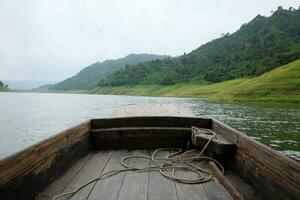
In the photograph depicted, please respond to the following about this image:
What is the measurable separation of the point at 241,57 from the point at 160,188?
158m

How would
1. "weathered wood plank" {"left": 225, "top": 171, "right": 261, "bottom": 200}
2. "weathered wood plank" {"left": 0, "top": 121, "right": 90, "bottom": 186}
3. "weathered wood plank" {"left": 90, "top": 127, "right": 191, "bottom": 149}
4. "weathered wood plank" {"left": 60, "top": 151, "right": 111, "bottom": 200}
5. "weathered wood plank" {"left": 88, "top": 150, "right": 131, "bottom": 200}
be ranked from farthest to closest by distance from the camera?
"weathered wood plank" {"left": 90, "top": 127, "right": 191, "bottom": 149}, "weathered wood plank" {"left": 225, "top": 171, "right": 261, "bottom": 200}, "weathered wood plank" {"left": 60, "top": 151, "right": 111, "bottom": 200}, "weathered wood plank" {"left": 88, "top": 150, "right": 131, "bottom": 200}, "weathered wood plank" {"left": 0, "top": 121, "right": 90, "bottom": 186}

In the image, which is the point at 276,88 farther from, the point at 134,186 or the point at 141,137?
the point at 134,186

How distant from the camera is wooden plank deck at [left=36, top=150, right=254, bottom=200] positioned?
3473 mm

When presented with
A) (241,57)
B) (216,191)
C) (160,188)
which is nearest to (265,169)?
(216,191)

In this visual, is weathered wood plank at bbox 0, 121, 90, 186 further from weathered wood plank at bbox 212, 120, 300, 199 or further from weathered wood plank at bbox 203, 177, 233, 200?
weathered wood plank at bbox 212, 120, 300, 199

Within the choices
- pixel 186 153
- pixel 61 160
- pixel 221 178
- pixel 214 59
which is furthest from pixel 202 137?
pixel 214 59

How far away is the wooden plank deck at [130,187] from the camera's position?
3.47 m

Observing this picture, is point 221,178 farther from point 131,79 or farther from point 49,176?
point 131,79

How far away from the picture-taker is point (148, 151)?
18.9 ft

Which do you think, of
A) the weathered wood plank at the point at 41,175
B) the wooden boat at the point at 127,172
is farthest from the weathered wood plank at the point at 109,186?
the weathered wood plank at the point at 41,175

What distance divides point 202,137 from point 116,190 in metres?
2.14

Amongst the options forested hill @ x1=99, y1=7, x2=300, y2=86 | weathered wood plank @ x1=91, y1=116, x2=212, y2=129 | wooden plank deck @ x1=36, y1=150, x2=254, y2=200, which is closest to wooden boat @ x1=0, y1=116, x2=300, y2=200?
wooden plank deck @ x1=36, y1=150, x2=254, y2=200

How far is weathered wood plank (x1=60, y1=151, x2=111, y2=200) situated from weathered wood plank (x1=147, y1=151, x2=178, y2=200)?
0.81 metres

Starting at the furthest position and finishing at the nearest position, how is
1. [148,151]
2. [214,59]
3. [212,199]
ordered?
[214,59], [148,151], [212,199]
